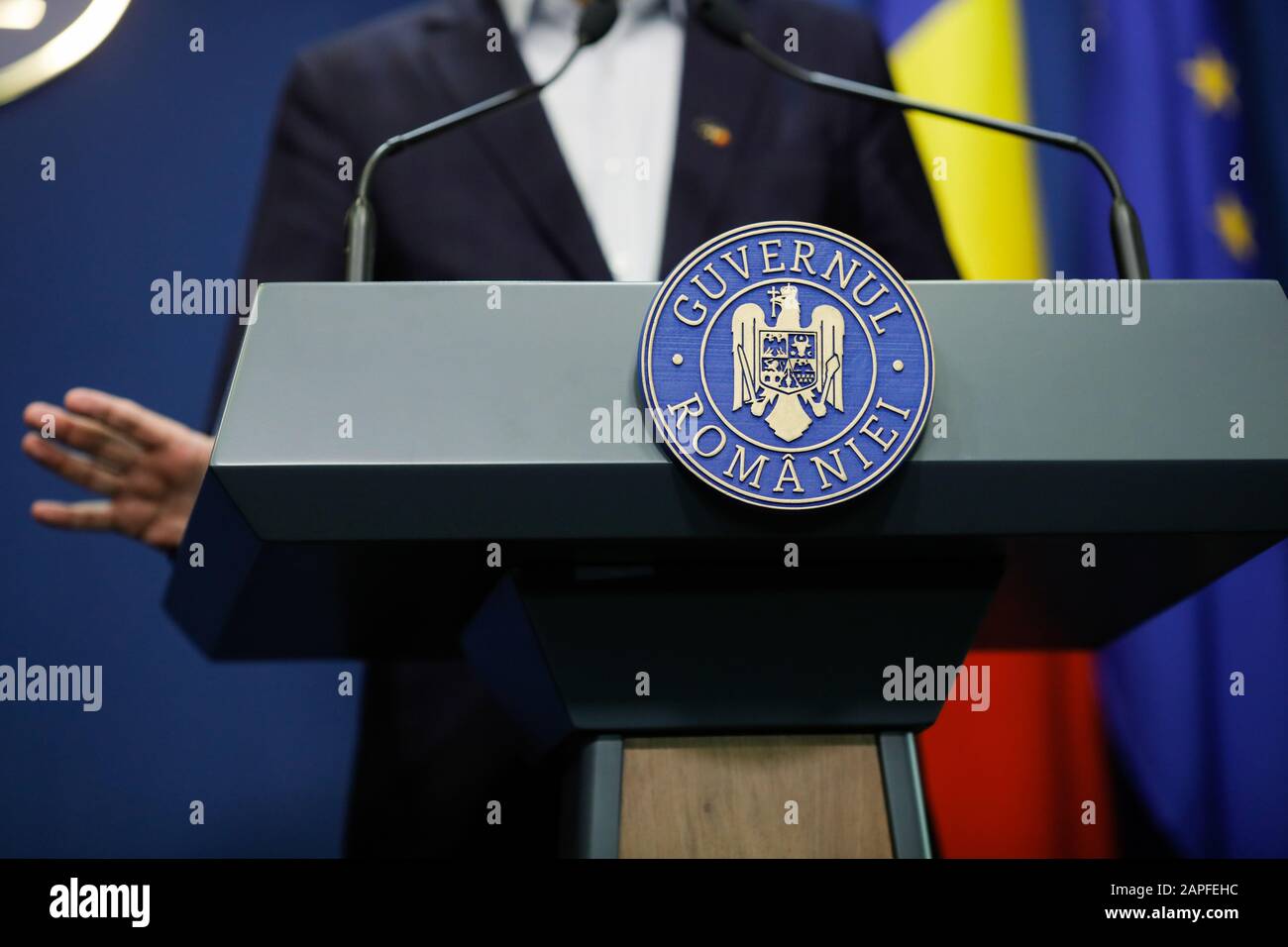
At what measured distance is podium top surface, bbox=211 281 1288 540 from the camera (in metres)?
0.84

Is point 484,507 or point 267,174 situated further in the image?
point 267,174

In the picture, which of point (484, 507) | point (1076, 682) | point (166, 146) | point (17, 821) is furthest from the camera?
point (166, 146)

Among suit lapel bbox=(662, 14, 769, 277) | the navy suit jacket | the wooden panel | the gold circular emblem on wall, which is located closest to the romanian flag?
the navy suit jacket

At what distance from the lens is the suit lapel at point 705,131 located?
1898 millimetres

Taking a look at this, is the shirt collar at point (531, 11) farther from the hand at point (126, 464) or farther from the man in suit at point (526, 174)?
the hand at point (126, 464)

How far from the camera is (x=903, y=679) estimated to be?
3.10ft

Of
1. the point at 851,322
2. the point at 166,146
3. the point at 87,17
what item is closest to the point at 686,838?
the point at 851,322

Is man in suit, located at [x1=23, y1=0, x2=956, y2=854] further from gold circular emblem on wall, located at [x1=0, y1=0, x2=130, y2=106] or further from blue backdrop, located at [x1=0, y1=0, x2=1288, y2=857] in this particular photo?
gold circular emblem on wall, located at [x1=0, y1=0, x2=130, y2=106]

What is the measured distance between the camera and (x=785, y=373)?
34.0 inches

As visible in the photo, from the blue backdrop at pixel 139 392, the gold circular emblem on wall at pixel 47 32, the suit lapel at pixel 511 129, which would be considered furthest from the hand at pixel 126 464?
the gold circular emblem on wall at pixel 47 32

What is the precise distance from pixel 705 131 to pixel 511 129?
0.96 ft

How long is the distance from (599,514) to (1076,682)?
4.10 ft
